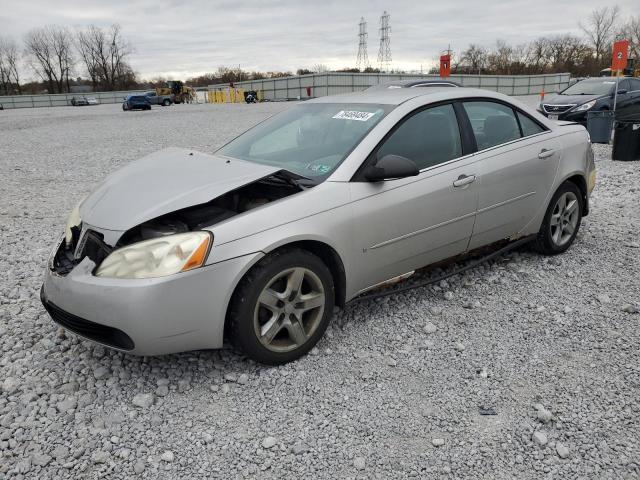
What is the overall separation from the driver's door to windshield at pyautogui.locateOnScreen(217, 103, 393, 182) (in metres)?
0.23

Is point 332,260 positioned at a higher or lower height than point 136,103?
lower

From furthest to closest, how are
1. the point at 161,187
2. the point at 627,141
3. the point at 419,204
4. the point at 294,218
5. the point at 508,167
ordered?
the point at 627,141
the point at 508,167
the point at 419,204
the point at 161,187
the point at 294,218

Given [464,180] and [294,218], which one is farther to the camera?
[464,180]

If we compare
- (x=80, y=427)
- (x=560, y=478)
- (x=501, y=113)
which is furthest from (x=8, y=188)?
(x=560, y=478)

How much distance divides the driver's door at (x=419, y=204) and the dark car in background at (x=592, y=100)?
11351 millimetres

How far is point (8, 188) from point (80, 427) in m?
7.24

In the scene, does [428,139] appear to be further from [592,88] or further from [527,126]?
[592,88]

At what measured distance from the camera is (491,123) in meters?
4.12

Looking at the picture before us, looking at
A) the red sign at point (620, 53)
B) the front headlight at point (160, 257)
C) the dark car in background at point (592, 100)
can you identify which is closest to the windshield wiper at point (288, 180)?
the front headlight at point (160, 257)

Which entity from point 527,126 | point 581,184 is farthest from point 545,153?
point 581,184

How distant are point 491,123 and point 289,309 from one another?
229cm

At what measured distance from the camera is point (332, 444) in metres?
2.47

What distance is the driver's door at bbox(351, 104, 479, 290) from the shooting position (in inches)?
129

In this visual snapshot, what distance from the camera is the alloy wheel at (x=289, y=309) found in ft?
9.61
